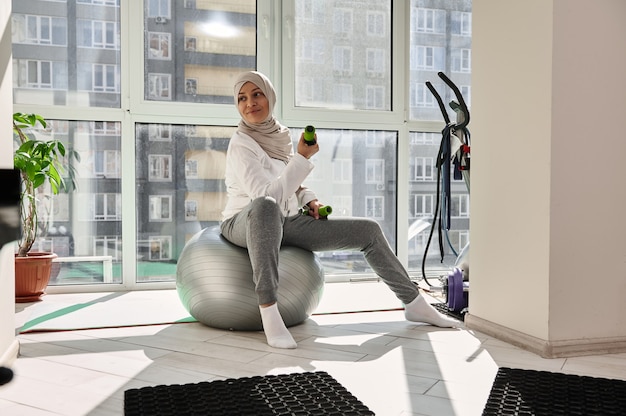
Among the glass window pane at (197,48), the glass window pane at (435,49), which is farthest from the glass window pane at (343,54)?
the glass window pane at (197,48)

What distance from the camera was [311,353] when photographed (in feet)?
6.98

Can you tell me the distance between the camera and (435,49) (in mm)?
4203

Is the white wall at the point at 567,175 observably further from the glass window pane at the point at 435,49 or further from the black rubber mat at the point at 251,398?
the glass window pane at the point at 435,49

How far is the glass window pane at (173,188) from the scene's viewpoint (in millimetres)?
3727

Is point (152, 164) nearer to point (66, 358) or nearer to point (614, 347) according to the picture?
point (66, 358)

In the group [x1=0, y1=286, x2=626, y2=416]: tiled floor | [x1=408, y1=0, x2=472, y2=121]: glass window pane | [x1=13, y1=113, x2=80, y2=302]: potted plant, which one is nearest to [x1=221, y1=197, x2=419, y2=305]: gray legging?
[x1=0, y1=286, x2=626, y2=416]: tiled floor

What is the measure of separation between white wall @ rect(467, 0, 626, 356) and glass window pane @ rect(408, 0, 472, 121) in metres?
1.94

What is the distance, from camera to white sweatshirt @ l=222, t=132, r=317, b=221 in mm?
2402

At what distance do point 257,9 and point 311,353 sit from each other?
253cm

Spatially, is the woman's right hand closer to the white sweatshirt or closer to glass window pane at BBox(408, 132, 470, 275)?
the white sweatshirt

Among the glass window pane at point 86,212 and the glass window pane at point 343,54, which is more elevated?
the glass window pane at point 343,54

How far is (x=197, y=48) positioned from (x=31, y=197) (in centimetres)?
138

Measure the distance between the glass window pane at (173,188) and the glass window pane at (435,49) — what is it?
1.37 m

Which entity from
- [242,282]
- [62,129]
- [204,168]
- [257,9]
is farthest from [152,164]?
[242,282]
